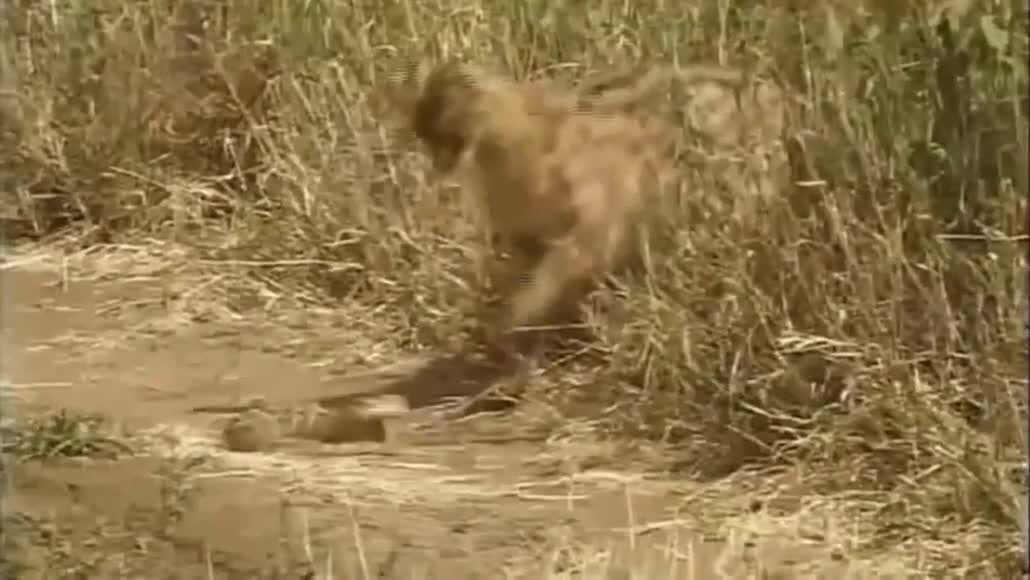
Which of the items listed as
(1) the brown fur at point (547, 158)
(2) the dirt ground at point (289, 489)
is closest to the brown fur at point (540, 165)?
(1) the brown fur at point (547, 158)

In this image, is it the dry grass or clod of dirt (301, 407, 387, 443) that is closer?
the dry grass

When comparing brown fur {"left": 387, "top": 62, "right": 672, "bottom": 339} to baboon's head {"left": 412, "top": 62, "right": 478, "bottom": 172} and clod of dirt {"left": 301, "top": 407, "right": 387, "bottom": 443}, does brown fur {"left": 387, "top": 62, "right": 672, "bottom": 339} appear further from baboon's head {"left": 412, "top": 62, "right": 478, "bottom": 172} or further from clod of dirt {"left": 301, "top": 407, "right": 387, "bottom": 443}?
clod of dirt {"left": 301, "top": 407, "right": 387, "bottom": 443}

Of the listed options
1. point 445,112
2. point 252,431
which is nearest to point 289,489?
point 252,431

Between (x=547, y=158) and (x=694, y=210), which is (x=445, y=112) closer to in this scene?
(x=547, y=158)

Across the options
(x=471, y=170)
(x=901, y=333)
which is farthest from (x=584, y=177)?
(x=901, y=333)

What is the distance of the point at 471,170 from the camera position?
3.49 ft

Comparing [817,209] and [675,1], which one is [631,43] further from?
[817,209]

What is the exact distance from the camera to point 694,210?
3.35 feet

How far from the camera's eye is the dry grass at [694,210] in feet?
3.20

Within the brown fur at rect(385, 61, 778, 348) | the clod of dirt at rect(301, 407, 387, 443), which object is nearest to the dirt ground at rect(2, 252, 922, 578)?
the clod of dirt at rect(301, 407, 387, 443)

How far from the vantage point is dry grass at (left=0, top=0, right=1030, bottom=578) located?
97 cm

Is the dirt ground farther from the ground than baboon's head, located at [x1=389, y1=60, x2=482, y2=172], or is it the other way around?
baboon's head, located at [x1=389, y1=60, x2=482, y2=172]

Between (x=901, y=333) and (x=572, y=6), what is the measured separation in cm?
29

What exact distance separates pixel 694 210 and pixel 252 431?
1.11ft
